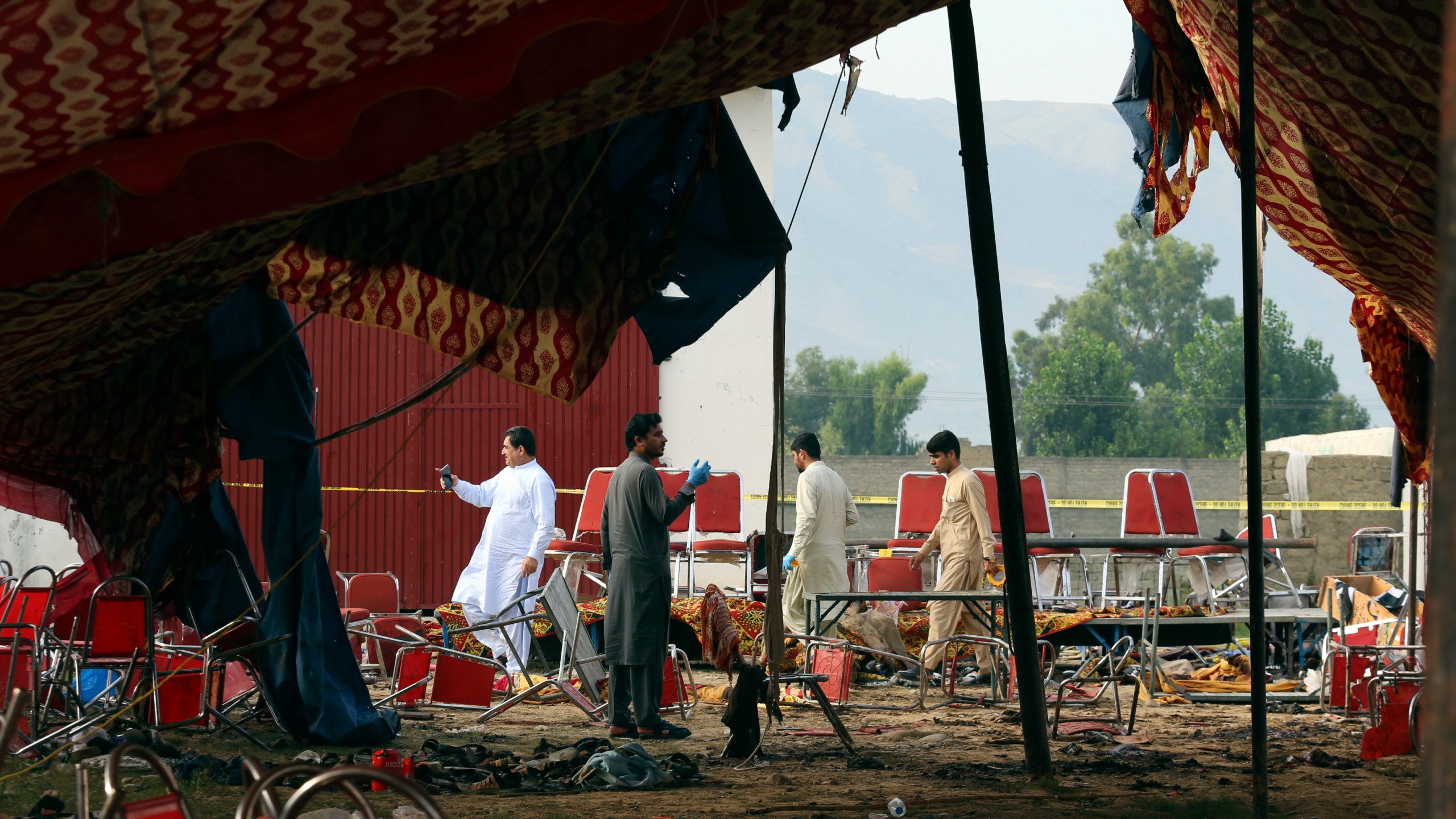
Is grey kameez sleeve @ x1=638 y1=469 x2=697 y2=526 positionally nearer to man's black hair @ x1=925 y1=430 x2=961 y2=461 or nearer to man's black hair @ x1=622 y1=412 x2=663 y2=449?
man's black hair @ x1=622 y1=412 x2=663 y2=449

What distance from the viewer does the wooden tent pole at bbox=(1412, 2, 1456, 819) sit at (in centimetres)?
72

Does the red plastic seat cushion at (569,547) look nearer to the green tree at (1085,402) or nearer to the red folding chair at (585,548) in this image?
the red folding chair at (585,548)

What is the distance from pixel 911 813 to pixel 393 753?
88.5 inches

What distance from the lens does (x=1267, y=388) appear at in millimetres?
74125

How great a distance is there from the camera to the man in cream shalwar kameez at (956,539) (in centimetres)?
913

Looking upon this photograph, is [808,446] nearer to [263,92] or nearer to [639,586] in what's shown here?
[639,586]

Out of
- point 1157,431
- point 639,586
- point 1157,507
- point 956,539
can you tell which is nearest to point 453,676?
point 639,586

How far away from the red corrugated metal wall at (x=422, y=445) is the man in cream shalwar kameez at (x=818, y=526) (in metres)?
4.48

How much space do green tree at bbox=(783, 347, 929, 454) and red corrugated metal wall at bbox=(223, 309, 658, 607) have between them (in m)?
77.9

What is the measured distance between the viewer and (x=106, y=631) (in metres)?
5.75

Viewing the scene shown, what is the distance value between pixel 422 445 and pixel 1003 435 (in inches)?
391

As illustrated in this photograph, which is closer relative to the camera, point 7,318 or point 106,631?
point 7,318

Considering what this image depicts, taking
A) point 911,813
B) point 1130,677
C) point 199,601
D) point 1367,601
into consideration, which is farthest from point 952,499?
point 199,601

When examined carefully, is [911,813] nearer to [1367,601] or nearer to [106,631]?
[106,631]
